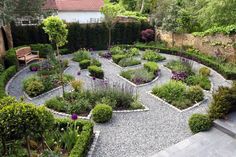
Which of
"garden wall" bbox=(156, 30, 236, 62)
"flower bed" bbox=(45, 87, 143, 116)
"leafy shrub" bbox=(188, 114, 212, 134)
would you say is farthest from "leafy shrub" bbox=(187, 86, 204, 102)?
"garden wall" bbox=(156, 30, 236, 62)

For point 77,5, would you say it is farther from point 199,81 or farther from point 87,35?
point 199,81

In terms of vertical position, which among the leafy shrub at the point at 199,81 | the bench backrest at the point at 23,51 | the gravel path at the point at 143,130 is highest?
the bench backrest at the point at 23,51

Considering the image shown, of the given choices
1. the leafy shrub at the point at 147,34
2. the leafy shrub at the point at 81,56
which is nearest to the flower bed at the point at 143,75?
the leafy shrub at the point at 81,56

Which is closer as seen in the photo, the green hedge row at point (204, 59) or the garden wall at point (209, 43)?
the green hedge row at point (204, 59)

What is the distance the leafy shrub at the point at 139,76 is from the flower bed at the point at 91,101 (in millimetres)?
2372

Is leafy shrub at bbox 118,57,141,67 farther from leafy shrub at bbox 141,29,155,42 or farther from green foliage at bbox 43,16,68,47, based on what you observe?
green foliage at bbox 43,16,68,47

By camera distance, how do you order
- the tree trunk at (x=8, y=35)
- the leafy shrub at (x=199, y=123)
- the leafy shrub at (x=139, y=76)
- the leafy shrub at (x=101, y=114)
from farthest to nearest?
the tree trunk at (x=8, y=35), the leafy shrub at (x=139, y=76), the leafy shrub at (x=101, y=114), the leafy shrub at (x=199, y=123)

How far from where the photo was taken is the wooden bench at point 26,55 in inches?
596

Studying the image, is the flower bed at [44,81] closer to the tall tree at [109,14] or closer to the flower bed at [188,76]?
the flower bed at [188,76]

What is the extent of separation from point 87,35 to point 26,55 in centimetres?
551

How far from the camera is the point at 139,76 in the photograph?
12.5 m

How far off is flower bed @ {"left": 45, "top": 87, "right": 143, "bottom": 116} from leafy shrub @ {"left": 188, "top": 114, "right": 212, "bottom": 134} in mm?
2234

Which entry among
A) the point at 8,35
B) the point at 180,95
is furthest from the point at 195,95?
the point at 8,35

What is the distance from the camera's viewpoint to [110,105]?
939 centimetres
